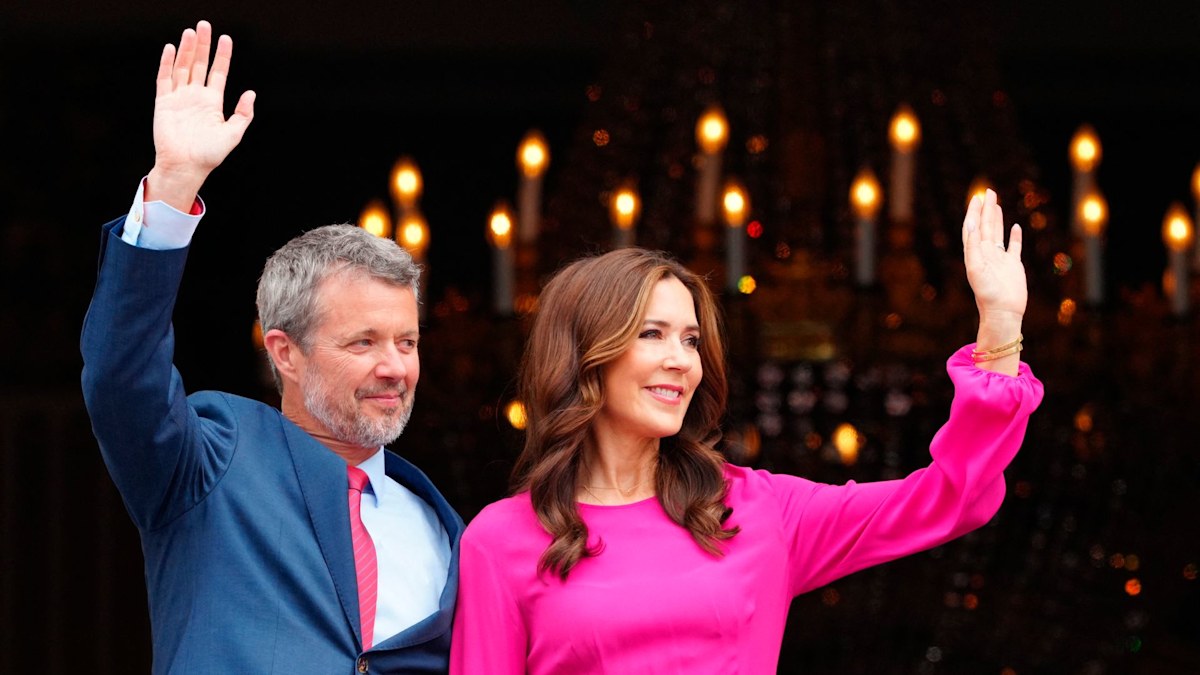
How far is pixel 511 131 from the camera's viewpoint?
19.1 feet

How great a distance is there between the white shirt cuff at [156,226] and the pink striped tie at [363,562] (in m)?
0.42

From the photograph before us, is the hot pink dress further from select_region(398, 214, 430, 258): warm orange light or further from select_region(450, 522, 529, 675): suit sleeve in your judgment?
select_region(398, 214, 430, 258): warm orange light

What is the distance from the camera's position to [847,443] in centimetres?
327

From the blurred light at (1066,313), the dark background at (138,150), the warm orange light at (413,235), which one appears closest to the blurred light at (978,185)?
the blurred light at (1066,313)

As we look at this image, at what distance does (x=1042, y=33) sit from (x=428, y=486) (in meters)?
3.66

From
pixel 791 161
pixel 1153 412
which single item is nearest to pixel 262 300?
pixel 791 161

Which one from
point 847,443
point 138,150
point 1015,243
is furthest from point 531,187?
point 138,150

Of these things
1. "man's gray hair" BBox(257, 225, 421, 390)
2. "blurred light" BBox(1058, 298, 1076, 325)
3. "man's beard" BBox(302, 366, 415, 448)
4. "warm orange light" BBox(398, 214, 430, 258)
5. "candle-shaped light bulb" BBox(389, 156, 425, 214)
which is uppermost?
"candle-shaped light bulb" BBox(389, 156, 425, 214)

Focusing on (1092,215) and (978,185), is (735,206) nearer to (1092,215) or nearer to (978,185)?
(978,185)

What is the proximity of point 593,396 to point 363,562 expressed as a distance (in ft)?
1.17

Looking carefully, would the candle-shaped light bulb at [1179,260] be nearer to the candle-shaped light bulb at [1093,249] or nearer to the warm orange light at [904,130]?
the candle-shaped light bulb at [1093,249]

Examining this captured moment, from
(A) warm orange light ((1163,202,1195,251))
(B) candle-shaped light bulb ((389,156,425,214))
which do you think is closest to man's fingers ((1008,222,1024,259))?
(A) warm orange light ((1163,202,1195,251))

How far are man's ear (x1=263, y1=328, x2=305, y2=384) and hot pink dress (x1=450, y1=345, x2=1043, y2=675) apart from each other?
0.97 feet

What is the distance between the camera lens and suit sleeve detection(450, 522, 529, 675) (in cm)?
196
